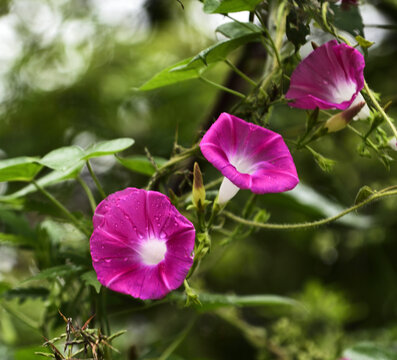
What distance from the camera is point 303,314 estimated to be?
1.04 metres

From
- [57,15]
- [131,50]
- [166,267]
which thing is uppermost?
[166,267]

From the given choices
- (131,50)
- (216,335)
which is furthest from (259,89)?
(131,50)

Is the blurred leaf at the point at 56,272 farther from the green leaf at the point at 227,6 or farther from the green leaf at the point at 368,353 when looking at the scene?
the green leaf at the point at 368,353

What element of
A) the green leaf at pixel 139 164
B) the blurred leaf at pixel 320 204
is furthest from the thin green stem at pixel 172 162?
the blurred leaf at pixel 320 204

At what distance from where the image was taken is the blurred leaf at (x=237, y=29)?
48 cm

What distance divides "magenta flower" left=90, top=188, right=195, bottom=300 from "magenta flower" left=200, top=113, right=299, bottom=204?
0.18 ft

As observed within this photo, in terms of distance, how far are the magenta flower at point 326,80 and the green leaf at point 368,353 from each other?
0.41 metres

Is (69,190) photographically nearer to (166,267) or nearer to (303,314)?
(303,314)

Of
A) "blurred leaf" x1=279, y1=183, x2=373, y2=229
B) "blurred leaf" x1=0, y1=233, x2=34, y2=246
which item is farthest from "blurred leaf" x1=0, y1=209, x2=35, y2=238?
"blurred leaf" x1=279, y1=183, x2=373, y2=229

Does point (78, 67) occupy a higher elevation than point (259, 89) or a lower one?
lower

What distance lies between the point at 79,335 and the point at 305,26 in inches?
13.1

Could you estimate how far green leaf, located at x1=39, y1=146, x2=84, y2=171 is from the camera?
1.53 ft

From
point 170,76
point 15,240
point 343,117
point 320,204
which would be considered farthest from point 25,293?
point 320,204

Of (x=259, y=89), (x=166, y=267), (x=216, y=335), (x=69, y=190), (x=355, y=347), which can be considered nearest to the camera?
(x=166, y=267)
